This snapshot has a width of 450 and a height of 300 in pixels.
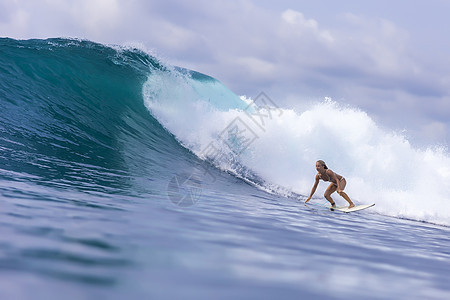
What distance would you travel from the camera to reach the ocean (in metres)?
3.00

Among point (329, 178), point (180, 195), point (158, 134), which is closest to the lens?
point (180, 195)

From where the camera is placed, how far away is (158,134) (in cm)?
1309

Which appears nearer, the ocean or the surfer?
the ocean

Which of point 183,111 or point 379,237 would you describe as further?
point 183,111

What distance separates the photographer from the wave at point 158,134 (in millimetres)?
9445

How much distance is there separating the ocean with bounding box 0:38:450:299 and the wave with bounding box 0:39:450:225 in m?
0.06

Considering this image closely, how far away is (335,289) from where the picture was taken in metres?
3.09

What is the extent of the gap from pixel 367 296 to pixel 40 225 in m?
2.88

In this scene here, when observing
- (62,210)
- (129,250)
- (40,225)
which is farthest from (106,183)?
(129,250)

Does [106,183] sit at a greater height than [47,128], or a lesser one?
lesser

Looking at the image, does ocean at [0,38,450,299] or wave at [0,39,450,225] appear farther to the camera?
wave at [0,39,450,225]

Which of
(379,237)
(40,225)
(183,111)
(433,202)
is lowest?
(40,225)

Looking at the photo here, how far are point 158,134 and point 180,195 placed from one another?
249 inches

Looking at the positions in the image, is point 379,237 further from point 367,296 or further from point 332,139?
point 332,139
